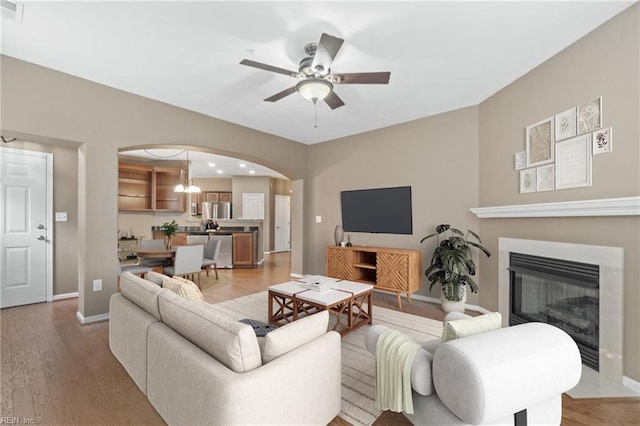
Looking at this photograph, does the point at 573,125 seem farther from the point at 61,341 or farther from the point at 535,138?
the point at 61,341

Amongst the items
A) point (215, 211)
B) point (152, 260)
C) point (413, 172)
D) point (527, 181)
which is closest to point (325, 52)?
point (527, 181)

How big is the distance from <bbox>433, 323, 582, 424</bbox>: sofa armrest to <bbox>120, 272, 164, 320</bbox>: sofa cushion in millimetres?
1840

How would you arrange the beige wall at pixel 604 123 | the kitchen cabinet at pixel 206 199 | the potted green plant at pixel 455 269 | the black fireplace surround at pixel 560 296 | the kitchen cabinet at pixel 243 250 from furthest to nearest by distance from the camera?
1. the kitchen cabinet at pixel 206 199
2. the kitchen cabinet at pixel 243 250
3. the potted green plant at pixel 455 269
4. the black fireplace surround at pixel 560 296
5. the beige wall at pixel 604 123

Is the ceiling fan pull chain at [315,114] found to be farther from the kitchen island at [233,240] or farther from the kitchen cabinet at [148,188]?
the kitchen cabinet at [148,188]

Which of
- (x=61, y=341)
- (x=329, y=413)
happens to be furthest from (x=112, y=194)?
(x=329, y=413)

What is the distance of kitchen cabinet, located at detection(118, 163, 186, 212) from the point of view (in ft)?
21.9

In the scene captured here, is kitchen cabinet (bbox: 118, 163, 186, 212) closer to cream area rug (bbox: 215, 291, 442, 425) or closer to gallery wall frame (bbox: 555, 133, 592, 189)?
cream area rug (bbox: 215, 291, 442, 425)

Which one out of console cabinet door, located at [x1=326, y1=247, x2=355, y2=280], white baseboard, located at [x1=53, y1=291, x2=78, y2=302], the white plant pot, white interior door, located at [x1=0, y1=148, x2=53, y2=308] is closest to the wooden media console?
console cabinet door, located at [x1=326, y1=247, x2=355, y2=280]

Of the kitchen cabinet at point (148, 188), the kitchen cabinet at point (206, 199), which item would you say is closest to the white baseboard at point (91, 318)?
the kitchen cabinet at point (148, 188)

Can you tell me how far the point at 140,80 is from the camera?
3162mm

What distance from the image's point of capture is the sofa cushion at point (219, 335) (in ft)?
4.34

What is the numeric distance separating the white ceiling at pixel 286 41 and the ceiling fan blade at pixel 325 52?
26cm

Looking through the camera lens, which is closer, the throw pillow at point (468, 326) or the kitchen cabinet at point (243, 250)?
the throw pillow at point (468, 326)

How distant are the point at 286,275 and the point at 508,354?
518 cm
